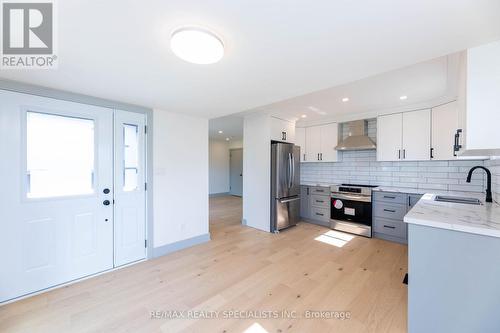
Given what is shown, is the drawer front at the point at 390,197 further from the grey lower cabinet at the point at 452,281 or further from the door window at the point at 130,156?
the door window at the point at 130,156

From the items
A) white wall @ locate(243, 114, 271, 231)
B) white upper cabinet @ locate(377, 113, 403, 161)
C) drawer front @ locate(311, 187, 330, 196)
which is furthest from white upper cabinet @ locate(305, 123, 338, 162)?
white wall @ locate(243, 114, 271, 231)

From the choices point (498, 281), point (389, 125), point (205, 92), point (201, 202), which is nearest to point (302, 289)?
point (498, 281)

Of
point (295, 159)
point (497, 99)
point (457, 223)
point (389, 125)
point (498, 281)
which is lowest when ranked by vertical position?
point (498, 281)

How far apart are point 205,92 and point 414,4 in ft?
6.21

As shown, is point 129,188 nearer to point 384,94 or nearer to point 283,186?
point 283,186

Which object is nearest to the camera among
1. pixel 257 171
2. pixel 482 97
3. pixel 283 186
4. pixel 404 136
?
pixel 482 97

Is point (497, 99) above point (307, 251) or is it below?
above

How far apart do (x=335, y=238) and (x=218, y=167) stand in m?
6.12

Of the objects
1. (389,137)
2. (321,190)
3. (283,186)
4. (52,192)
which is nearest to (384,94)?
A: (389,137)

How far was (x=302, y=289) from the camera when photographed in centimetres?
220

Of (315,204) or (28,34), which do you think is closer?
(28,34)

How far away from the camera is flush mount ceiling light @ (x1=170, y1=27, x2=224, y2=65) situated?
1266mm

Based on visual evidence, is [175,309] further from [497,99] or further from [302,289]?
[497,99]

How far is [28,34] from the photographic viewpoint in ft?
4.39
